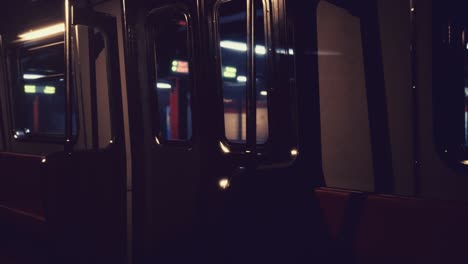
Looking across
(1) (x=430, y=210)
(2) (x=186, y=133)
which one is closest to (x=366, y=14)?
(1) (x=430, y=210)

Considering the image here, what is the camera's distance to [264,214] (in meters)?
2.04

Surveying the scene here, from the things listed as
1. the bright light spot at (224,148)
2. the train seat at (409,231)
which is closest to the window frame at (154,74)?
the bright light spot at (224,148)

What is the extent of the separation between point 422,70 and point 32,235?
4.08m

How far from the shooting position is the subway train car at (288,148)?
74.4 inches

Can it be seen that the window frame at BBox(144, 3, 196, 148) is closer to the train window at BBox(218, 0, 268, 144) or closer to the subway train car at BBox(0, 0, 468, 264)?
the subway train car at BBox(0, 0, 468, 264)

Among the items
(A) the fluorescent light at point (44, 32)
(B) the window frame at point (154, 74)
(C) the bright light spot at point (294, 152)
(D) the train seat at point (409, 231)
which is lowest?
(D) the train seat at point (409, 231)

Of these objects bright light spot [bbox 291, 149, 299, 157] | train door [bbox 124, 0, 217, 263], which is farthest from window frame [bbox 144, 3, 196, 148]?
bright light spot [bbox 291, 149, 299, 157]

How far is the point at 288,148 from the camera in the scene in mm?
2207

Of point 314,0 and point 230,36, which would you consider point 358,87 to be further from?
point 230,36

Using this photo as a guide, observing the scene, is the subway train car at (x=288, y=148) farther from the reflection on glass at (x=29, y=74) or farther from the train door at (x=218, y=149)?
the reflection on glass at (x=29, y=74)

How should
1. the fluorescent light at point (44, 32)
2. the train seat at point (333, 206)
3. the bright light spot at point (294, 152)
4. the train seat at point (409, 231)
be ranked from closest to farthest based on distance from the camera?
the train seat at point (409, 231) → the train seat at point (333, 206) → the bright light spot at point (294, 152) → the fluorescent light at point (44, 32)

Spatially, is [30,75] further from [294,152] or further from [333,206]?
[333,206]

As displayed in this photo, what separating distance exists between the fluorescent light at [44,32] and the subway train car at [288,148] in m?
0.85

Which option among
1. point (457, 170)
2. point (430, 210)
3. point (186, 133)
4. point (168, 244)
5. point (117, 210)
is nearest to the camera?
point (430, 210)
